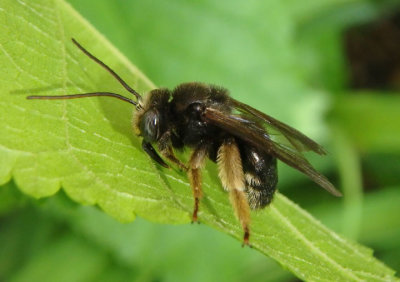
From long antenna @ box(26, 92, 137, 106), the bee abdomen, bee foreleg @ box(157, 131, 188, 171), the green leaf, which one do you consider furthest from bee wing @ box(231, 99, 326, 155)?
long antenna @ box(26, 92, 137, 106)

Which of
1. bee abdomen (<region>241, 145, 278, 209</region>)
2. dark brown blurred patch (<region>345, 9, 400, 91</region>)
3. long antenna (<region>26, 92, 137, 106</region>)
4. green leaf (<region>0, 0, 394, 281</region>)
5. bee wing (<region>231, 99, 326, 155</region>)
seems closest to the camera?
green leaf (<region>0, 0, 394, 281</region>)

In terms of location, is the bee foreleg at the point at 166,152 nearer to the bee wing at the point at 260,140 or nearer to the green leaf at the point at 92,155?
the green leaf at the point at 92,155

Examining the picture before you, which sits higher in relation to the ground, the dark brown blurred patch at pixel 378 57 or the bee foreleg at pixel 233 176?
the dark brown blurred patch at pixel 378 57

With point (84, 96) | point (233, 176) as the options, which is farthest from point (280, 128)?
point (84, 96)

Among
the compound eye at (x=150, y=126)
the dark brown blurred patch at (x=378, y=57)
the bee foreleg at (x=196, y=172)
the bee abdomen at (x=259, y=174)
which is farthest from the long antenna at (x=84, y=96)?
the dark brown blurred patch at (x=378, y=57)

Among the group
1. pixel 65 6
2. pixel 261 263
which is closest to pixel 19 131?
pixel 65 6

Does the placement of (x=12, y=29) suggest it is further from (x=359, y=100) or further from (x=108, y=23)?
(x=359, y=100)

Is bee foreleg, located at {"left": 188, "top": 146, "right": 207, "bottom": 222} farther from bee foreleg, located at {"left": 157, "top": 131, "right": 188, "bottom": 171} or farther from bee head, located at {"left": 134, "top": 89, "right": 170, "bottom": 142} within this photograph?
bee head, located at {"left": 134, "top": 89, "right": 170, "bottom": 142}
